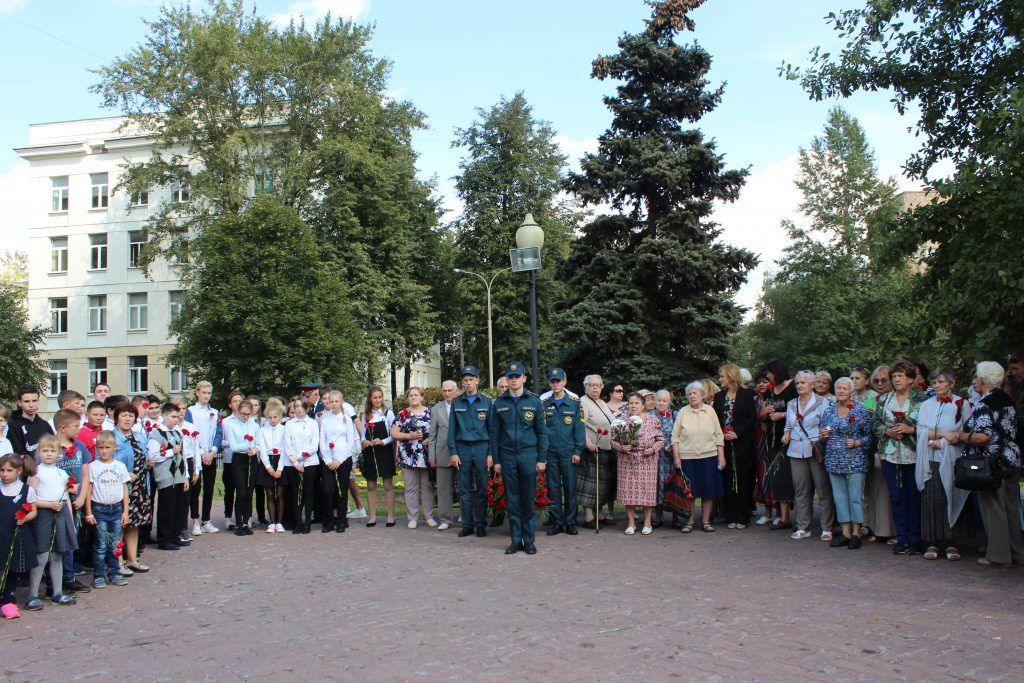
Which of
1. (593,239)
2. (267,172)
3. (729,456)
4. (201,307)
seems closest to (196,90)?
(267,172)

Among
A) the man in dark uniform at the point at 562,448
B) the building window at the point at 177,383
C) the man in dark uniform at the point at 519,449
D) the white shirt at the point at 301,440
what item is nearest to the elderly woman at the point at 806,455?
the man in dark uniform at the point at 562,448

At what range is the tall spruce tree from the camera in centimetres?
2531

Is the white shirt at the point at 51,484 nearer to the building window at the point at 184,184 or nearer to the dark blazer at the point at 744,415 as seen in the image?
the dark blazer at the point at 744,415

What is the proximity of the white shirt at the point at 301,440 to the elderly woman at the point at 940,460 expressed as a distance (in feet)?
24.8

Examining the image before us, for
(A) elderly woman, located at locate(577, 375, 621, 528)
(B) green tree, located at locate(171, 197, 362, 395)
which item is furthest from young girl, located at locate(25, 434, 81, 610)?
(B) green tree, located at locate(171, 197, 362, 395)

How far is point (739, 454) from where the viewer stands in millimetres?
11562

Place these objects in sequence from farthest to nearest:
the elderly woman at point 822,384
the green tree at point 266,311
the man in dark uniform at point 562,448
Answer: the green tree at point 266,311
the man in dark uniform at point 562,448
the elderly woman at point 822,384

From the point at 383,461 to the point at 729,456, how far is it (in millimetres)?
4845

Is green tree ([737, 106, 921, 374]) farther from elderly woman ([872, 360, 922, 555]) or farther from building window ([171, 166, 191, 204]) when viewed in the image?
elderly woman ([872, 360, 922, 555])

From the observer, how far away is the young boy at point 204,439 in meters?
11.8

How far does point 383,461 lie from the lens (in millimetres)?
12695

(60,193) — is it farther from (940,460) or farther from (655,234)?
(940,460)

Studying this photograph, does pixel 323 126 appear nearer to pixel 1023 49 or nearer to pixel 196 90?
pixel 196 90

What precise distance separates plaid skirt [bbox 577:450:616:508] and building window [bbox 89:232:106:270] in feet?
159
